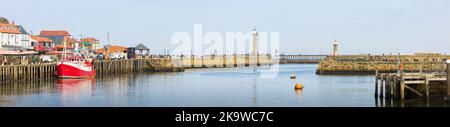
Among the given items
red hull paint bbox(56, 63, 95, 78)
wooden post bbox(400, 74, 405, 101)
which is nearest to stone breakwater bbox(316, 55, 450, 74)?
red hull paint bbox(56, 63, 95, 78)

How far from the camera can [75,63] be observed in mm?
82312

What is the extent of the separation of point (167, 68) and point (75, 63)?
4542 cm

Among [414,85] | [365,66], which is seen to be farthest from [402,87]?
[365,66]

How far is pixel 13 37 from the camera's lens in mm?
114625

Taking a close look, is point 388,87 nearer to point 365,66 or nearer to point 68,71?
point 68,71

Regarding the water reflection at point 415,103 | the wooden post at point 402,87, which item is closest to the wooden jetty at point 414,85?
the wooden post at point 402,87

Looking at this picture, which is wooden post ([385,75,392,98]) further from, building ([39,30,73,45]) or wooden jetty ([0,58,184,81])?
building ([39,30,73,45])

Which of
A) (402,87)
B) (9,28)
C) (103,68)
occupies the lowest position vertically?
(402,87)

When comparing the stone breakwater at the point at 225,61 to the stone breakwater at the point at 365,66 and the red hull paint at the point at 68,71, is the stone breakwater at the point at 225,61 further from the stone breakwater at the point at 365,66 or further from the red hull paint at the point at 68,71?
the red hull paint at the point at 68,71

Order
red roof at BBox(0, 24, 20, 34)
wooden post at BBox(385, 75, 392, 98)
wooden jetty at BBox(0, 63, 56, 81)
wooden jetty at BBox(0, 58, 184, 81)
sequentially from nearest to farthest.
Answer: wooden post at BBox(385, 75, 392, 98)
wooden jetty at BBox(0, 63, 56, 81)
wooden jetty at BBox(0, 58, 184, 81)
red roof at BBox(0, 24, 20, 34)

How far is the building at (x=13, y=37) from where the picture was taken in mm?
109838

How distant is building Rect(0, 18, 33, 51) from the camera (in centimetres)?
10984
